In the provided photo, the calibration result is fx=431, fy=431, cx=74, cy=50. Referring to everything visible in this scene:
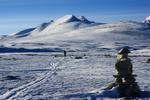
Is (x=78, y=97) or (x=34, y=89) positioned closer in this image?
(x=78, y=97)

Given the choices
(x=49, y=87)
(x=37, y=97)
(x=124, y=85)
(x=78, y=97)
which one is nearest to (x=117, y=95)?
(x=124, y=85)

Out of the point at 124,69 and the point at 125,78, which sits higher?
the point at 124,69

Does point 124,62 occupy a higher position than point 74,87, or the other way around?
point 124,62

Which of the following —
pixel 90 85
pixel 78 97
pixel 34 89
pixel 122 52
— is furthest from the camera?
pixel 90 85

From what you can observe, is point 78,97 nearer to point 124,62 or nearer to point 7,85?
point 124,62

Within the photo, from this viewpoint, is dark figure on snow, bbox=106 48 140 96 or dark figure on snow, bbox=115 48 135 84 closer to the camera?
dark figure on snow, bbox=106 48 140 96

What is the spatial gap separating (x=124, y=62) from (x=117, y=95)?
2.04 m

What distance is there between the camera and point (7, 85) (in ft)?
105

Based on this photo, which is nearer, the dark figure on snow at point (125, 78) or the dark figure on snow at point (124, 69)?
the dark figure on snow at point (125, 78)

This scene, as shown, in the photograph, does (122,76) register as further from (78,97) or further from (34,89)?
(34,89)

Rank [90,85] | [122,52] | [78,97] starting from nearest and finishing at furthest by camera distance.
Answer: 1. [78,97]
2. [122,52]
3. [90,85]

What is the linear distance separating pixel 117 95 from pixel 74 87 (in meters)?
5.53

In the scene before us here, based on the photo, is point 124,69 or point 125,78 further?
point 124,69

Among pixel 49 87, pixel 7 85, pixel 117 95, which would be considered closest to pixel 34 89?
pixel 49 87
